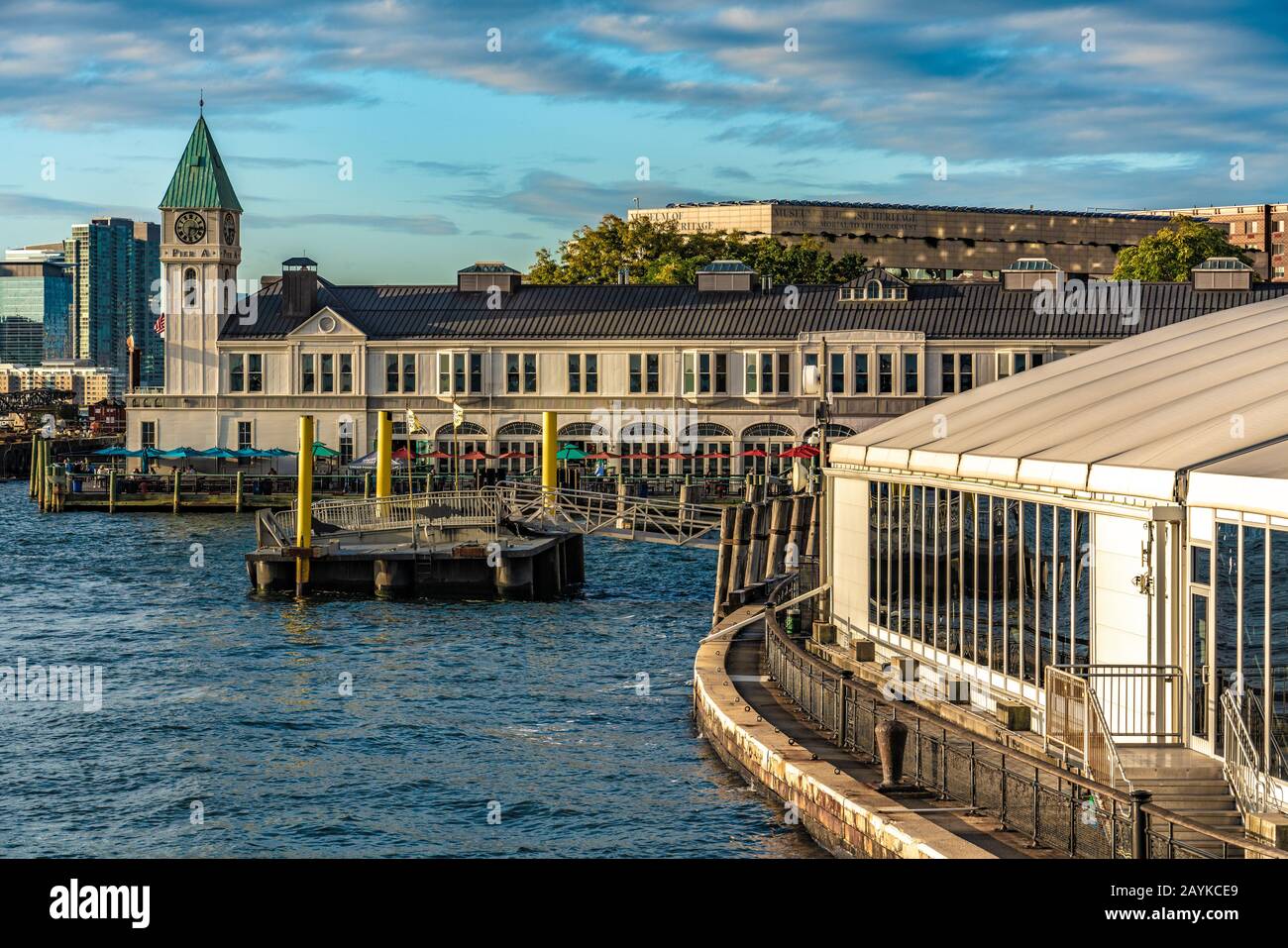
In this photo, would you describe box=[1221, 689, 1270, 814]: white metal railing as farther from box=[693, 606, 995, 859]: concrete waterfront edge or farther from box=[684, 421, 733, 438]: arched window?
box=[684, 421, 733, 438]: arched window

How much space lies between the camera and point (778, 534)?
46344mm

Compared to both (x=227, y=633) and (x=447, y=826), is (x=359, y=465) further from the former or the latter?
(x=447, y=826)

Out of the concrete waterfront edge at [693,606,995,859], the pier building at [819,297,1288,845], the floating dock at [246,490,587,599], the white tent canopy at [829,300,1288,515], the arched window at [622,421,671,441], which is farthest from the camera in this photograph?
the arched window at [622,421,671,441]

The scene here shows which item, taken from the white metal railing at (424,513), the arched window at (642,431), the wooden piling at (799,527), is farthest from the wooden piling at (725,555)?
the arched window at (642,431)

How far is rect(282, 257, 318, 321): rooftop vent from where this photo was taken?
338 ft

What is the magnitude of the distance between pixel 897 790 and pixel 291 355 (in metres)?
84.7

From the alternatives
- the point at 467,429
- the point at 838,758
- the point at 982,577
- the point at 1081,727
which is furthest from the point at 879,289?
the point at 1081,727

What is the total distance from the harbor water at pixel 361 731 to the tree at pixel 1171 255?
253 ft

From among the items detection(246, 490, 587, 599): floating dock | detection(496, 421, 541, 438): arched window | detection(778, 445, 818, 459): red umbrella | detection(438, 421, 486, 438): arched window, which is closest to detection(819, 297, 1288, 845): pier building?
detection(246, 490, 587, 599): floating dock

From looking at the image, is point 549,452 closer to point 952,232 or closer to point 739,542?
point 739,542

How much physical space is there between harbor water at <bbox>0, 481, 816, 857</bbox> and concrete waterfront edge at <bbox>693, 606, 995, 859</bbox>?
0.53 metres
